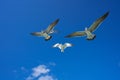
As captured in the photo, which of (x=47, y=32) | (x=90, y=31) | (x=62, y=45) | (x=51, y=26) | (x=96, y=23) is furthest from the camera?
(x=62, y=45)

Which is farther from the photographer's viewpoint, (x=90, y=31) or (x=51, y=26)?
(x=51, y=26)

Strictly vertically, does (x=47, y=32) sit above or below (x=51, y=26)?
above

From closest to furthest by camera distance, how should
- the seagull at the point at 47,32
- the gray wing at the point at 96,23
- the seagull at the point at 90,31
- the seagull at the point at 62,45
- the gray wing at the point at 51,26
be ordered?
the gray wing at the point at 96,23 → the seagull at the point at 90,31 → the gray wing at the point at 51,26 → the seagull at the point at 47,32 → the seagull at the point at 62,45

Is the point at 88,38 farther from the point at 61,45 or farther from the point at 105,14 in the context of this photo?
the point at 61,45

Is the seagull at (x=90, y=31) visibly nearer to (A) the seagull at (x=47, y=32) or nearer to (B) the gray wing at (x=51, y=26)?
(B) the gray wing at (x=51, y=26)

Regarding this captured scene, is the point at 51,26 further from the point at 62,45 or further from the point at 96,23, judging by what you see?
the point at 96,23

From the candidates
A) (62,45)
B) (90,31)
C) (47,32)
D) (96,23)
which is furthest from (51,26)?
(96,23)

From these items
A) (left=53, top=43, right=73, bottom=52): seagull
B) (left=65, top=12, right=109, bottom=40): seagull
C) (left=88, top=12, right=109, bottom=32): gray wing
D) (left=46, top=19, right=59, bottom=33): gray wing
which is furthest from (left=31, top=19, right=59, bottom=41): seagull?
(left=88, top=12, right=109, bottom=32): gray wing

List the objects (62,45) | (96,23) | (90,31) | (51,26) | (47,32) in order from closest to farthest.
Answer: (96,23) < (90,31) < (51,26) < (47,32) < (62,45)

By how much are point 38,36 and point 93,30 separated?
666cm

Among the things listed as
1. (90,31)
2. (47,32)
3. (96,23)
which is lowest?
(96,23)

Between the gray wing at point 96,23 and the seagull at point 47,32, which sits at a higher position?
the seagull at point 47,32

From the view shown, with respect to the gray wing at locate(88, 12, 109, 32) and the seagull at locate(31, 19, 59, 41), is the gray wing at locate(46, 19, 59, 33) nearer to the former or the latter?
the seagull at locate(31, 19, 59, 41)

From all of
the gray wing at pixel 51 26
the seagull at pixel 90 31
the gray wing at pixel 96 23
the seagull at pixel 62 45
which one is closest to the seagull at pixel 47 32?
the gray wing at pixel 51 26
